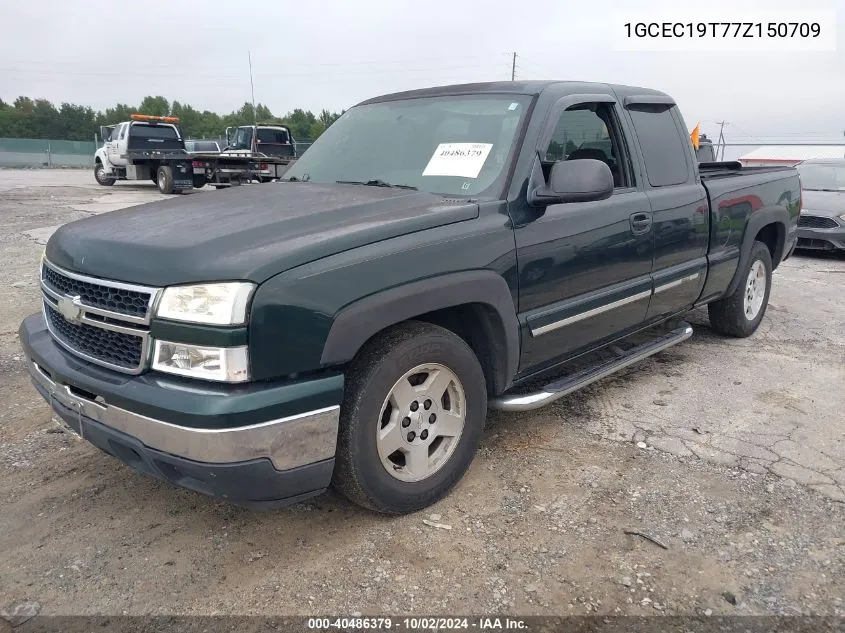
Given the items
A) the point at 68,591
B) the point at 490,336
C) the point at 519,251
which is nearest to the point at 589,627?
the point at 490,336

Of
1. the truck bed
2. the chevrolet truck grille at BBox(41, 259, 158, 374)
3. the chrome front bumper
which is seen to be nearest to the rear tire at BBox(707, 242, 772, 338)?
the truck bed

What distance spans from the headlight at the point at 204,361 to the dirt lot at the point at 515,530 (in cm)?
81

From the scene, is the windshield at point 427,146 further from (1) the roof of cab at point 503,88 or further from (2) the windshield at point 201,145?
(2) the windshield at point 201,145

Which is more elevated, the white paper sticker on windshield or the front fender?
the white paper sticker on windshield

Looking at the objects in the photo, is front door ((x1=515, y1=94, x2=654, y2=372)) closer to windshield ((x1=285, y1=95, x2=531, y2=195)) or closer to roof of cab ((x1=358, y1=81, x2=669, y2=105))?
roof of cab ((x1=358, y1=81, x2=669, y2=105))

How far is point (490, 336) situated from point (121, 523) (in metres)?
1.78

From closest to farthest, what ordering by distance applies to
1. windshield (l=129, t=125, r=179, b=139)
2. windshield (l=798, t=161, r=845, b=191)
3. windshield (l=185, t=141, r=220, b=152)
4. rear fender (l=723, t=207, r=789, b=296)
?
rear fender (l=723, t=207, r=789, b=296) → windshield (l=798, t=161, r=845, b=191) → windshield (l=129, t=125, r=179, b=139) → windshield (l=185, t=141, r=220, b=152)

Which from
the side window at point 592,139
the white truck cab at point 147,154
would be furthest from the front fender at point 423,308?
the white truck cab at point 147,154

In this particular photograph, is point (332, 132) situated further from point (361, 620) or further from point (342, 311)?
point (361, 620)

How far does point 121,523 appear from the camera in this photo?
2.82 meters

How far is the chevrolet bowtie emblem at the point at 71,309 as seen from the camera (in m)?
2.58

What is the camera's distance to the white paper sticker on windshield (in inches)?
127

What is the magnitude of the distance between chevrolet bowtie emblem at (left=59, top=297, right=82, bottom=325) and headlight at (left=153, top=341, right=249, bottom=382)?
1.60 ft

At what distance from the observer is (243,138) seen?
21.3 meters
